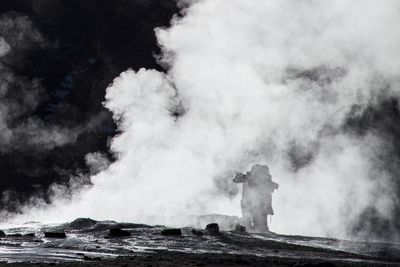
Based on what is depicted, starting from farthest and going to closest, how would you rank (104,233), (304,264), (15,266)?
(104,233)
(304,264)
(15,266)

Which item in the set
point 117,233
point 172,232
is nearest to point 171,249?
point 117,233

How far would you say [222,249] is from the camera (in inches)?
2451

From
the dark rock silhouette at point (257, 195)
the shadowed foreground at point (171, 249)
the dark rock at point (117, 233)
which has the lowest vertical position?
the shadowed foreground at point (171, 249)

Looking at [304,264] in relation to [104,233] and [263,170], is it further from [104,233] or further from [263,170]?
[263,170]

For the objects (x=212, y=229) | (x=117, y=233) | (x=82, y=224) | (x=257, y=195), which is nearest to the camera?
(x=117, y=233)

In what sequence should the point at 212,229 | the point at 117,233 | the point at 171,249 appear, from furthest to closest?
the point at 212,229
the point at 117,233
the point at 171,249

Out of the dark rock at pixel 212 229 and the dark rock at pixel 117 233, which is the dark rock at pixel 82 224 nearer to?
the dark rock at pixel 117 233

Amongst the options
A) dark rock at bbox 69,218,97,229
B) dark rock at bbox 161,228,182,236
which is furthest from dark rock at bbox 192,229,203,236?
dark rock at bbox 69,218,97,229

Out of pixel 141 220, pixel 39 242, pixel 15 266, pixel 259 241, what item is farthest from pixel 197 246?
pixel 141 220

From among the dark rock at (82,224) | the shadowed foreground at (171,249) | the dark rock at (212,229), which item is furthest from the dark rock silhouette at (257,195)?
the dark rock at (82,224)

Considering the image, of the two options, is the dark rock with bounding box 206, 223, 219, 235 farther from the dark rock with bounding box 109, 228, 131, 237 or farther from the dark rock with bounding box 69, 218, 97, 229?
the dark rock with bounding box 69, 218, 97, 229

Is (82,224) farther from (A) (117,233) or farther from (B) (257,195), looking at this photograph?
(B) (257,195)

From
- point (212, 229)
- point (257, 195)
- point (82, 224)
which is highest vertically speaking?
point (257, 195)

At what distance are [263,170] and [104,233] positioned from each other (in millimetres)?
50525
